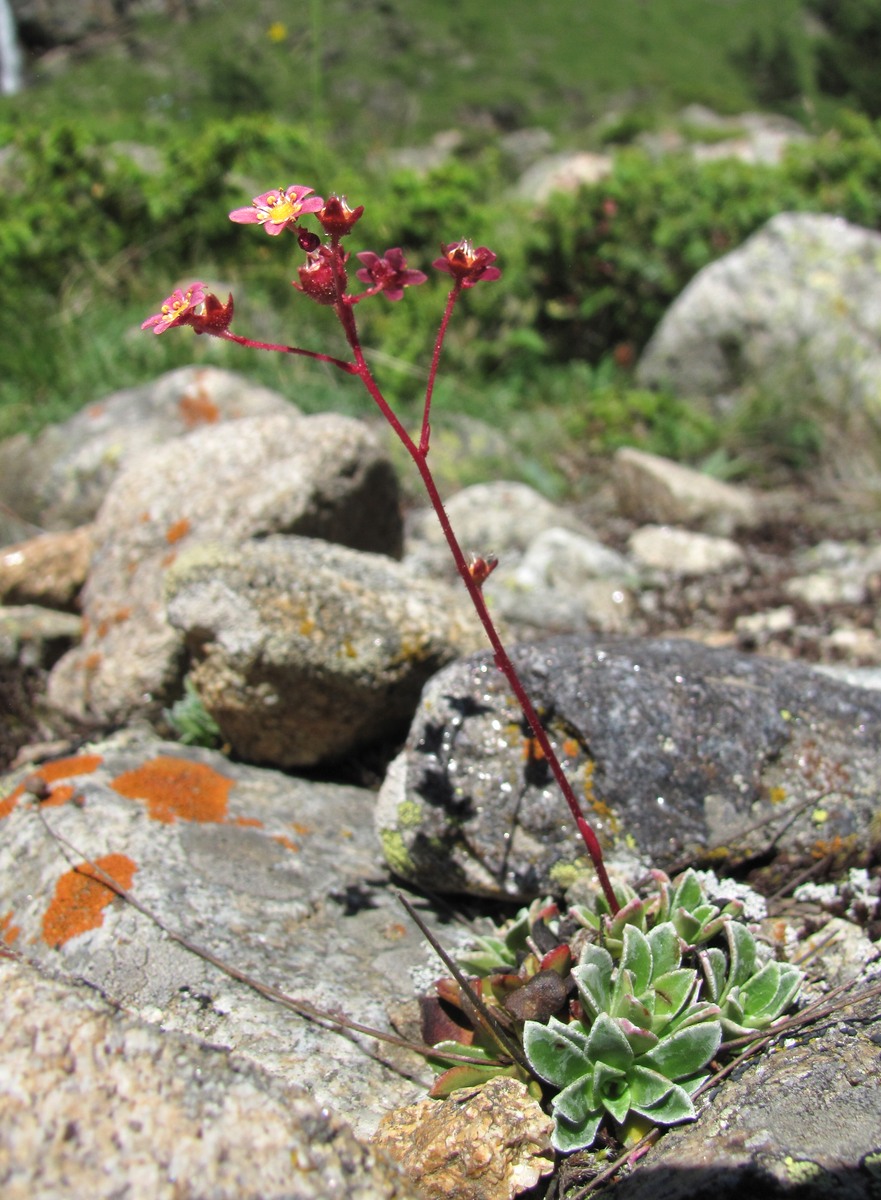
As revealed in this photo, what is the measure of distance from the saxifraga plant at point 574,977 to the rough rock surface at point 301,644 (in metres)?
1.08

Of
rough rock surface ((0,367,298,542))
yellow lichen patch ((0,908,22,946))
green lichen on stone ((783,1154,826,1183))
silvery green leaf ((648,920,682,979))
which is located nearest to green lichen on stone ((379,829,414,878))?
silvery green leaf ((648,920,682,979))

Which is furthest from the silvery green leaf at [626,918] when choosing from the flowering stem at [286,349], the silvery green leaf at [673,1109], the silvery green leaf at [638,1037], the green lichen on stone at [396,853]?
the flowering stem at [286,349]

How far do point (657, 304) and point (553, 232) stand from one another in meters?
1.04

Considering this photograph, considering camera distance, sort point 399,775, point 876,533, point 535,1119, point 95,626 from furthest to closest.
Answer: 1. point 876,533
2. point 95,626
3. point 399,775
4. point 535,1119

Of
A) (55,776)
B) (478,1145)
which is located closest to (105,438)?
(55,776)

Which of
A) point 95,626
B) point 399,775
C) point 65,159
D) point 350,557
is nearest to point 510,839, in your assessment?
point 399,775

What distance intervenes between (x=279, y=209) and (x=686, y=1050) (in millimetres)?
1938

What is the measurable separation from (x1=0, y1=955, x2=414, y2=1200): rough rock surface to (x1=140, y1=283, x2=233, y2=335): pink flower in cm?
123

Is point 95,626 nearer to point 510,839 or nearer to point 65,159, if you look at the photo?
point 510,839

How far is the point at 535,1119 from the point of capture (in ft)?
6.32

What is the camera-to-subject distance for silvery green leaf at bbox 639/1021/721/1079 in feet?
6.35

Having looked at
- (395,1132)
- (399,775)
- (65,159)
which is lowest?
(395,1132)

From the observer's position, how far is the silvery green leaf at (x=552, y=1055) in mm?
1948

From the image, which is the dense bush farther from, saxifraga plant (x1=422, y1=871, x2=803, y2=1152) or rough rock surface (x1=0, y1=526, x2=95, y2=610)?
saxifraga plant (x1=422, y1=871, x2=803, y2=1152)
